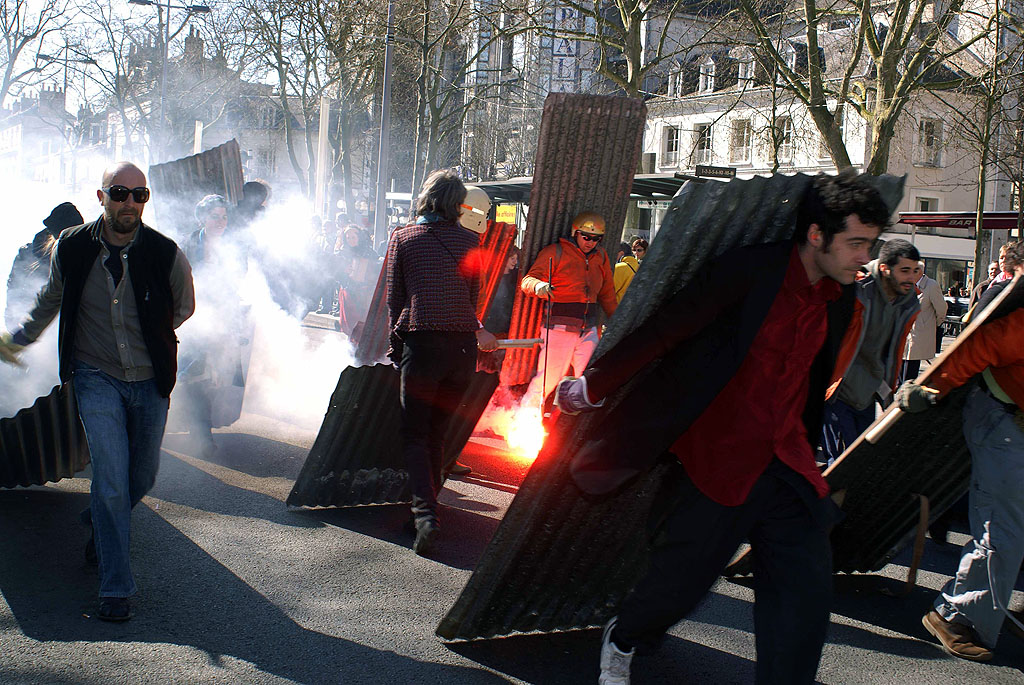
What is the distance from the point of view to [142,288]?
3982 mm

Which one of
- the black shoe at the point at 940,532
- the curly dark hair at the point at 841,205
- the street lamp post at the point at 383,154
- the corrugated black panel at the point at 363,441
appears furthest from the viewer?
the street lamp post at the point at 383,154

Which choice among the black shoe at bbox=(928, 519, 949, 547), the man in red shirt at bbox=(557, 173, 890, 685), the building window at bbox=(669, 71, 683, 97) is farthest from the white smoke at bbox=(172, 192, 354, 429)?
the building window at bbox=(669, 71, 683, 97)

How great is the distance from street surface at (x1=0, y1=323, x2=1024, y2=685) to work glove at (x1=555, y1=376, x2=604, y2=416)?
3.41ft

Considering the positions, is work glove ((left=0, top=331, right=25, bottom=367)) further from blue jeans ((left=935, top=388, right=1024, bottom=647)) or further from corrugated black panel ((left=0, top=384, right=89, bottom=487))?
blue jeans ((left=935, top=388, right=1024, bottom=647))

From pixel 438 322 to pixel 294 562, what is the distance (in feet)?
4.22

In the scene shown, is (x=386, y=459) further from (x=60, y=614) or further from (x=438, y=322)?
(x=60, y=614)

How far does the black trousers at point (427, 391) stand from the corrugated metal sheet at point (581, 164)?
2413 millimetres

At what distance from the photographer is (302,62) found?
120 feet

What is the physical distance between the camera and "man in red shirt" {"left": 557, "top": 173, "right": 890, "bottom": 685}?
2789mm

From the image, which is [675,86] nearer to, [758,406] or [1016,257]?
[1016,257]

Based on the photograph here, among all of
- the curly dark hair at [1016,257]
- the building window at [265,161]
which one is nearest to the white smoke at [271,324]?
the curly dark hair at [1016,257]

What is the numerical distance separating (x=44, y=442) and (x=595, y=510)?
295 centimetres

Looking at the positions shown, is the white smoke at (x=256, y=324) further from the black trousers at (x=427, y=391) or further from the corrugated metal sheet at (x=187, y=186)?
the black trousers at (x=427, y=391)

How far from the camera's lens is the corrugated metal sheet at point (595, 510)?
9.79 ft
